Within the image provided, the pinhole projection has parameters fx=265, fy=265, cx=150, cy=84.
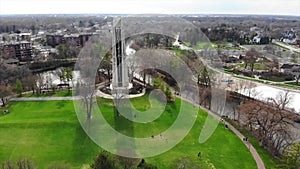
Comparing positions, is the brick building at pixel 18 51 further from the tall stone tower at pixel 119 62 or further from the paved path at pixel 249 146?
the paved path at pixel 249 146

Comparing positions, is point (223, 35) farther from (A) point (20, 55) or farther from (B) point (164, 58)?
(A) point (20, 55)

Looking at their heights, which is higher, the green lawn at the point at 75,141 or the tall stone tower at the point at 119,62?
the tall stone tower at the point at 119,62

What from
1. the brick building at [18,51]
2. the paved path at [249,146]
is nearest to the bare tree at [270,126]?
the paved path at [249,146]

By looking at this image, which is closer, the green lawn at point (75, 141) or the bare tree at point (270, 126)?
the green lawn at point (75, 141)

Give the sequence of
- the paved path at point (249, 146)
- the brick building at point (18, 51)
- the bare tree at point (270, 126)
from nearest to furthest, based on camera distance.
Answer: the paved path at point (249, 146) → the bare tree at point (270, 126) → the brick building at point (18, 51)

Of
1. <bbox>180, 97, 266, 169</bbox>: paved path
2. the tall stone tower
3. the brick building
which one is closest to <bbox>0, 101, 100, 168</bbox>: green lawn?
the tall stone tower

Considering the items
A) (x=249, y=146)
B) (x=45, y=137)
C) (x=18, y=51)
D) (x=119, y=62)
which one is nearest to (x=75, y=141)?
(x=45, y=137)

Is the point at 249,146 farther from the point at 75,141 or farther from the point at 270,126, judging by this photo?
the point at 75,141

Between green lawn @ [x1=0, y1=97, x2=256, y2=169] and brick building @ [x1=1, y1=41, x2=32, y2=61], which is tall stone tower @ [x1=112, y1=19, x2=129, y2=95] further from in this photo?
brick building @ [x1=1, y1=41, x2=32, y2=61]

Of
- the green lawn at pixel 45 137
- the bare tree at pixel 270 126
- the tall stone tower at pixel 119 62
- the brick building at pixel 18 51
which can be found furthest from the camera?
the brick building at pixel 18 51
